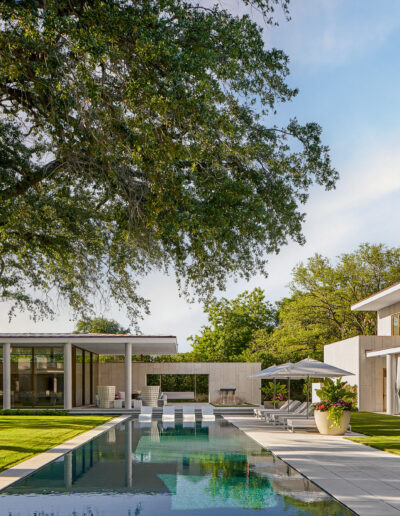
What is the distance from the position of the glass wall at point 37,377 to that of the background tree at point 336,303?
15.5 metres

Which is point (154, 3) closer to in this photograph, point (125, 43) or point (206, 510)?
point (125, 43)

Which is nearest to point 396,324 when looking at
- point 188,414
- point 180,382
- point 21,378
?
point 188,414

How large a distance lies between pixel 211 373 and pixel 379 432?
18.5 meters

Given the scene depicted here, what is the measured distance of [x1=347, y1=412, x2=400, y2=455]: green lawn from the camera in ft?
49.2

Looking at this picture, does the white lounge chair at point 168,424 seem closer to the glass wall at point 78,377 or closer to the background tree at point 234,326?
the glass wall at point 78,377

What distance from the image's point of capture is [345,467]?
11.3 meters

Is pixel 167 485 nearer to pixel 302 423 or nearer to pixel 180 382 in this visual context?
pixel 302 423

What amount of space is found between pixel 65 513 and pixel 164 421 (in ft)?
57.1

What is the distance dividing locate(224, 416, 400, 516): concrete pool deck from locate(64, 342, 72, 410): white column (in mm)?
12980

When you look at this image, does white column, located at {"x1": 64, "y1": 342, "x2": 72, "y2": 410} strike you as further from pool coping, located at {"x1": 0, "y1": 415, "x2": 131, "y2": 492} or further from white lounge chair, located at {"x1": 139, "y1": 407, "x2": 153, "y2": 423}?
pool coping, located at {"x1": 0, "y1": 415, "x2": 131, "y2": 492}

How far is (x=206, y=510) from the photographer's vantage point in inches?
312

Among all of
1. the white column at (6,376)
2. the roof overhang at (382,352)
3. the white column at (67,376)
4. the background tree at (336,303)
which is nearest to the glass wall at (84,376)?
the white column at (67,376)

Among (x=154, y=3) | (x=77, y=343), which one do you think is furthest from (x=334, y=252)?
(x=154, y=3)

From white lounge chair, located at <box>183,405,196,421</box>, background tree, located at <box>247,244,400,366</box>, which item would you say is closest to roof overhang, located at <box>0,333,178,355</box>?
white lounge chair, located at <box>183,405,196,421</box>
